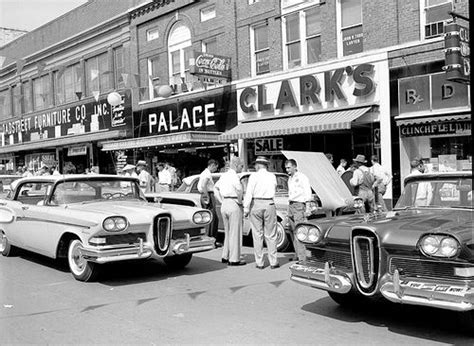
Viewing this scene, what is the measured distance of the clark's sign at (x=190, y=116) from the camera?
19.1 metres

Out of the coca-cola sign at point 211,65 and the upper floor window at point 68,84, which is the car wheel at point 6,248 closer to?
the coca-cola sign at point 211,65

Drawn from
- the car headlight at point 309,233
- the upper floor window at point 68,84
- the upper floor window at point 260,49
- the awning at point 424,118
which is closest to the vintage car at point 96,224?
the car headlight at point 309,233

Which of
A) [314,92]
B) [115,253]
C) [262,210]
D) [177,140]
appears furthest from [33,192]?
[177,140]

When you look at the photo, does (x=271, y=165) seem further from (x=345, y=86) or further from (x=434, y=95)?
(x=434, y=95)

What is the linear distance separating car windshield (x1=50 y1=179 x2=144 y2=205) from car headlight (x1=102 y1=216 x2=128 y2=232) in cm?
139

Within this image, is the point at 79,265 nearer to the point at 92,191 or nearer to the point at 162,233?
the point at 162,233

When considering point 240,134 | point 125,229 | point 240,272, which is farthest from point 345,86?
point 125,229

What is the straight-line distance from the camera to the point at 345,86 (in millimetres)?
15398

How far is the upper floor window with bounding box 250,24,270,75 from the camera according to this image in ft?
58.9

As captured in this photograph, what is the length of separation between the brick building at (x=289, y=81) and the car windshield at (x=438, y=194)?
7.64 m

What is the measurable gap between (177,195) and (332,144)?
24.4ft

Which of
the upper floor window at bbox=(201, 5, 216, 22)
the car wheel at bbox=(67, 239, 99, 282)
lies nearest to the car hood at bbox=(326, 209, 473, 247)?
the car wheel at bbox=(67, 239, 99, 282)

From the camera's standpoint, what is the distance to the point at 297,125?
1574 centimetres

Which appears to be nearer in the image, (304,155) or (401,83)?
(304,155)
